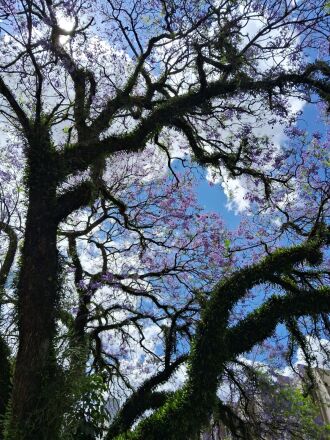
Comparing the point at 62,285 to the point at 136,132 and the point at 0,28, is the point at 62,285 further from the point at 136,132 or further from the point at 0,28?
the point at 0,28

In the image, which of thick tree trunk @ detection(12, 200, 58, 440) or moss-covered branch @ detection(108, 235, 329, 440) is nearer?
thick tree trunk @ detection(12, 200, 58, 440)

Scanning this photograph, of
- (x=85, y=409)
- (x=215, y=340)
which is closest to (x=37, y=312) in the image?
(x=85, y=409)

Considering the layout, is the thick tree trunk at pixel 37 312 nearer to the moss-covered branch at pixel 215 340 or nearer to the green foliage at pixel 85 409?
the green foliage at pixel 85 409

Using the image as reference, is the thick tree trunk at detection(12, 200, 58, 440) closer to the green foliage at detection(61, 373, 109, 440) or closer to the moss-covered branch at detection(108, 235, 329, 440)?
the green foliage at detection(61, 373, 109, 440)

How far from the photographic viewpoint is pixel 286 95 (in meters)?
8.21

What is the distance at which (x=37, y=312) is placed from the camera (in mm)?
6242

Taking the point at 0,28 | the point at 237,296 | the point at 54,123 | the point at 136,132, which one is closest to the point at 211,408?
the point at 237,296

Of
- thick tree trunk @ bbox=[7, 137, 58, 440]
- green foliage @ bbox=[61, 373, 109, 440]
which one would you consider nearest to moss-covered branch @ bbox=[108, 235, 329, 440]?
green foliage @ bbox=[61, 373, 109, 440]

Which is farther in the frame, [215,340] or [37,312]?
[215,340]

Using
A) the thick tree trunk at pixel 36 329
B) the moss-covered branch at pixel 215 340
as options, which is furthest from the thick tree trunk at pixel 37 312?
the moss-covered branch at pixel 215 340

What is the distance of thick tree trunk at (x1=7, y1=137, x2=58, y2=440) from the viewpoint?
546cm

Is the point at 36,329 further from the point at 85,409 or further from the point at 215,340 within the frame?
the point at 215,340

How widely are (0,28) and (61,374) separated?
18.4 feet

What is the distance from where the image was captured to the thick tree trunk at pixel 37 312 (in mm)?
5461
